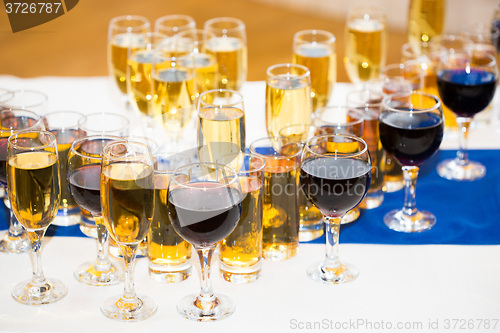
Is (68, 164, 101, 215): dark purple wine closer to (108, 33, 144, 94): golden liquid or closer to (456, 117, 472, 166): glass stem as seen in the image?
(108, 33, 144, 94): golden liquid

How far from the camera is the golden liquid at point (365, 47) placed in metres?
2.29

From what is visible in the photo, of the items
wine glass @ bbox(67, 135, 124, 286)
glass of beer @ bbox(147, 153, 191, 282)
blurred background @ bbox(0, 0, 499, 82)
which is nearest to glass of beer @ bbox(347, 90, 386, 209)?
glass of beer @ bbox(147, 153, 191, 282)

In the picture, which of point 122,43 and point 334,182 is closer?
point 334,182

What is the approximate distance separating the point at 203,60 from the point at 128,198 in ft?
2.69

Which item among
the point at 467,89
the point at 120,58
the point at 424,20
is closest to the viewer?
the point at 467,89

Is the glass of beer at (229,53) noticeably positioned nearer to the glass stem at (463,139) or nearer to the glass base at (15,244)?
the glass stem at (463,139)

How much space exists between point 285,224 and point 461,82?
2.26 feet

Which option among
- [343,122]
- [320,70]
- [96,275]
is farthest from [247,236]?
[320,70]

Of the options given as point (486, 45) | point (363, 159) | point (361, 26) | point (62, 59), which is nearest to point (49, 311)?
point (363, 159)

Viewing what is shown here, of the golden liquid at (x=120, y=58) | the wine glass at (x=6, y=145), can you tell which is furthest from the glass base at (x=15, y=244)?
the golden liquid at (x=120, y=58)

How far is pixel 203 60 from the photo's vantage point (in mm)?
2150

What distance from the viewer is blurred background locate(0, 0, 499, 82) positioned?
176 inches

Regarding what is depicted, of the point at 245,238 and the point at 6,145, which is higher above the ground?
the point at 6,145

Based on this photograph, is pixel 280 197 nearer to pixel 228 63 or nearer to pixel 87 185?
pixel 87 185
